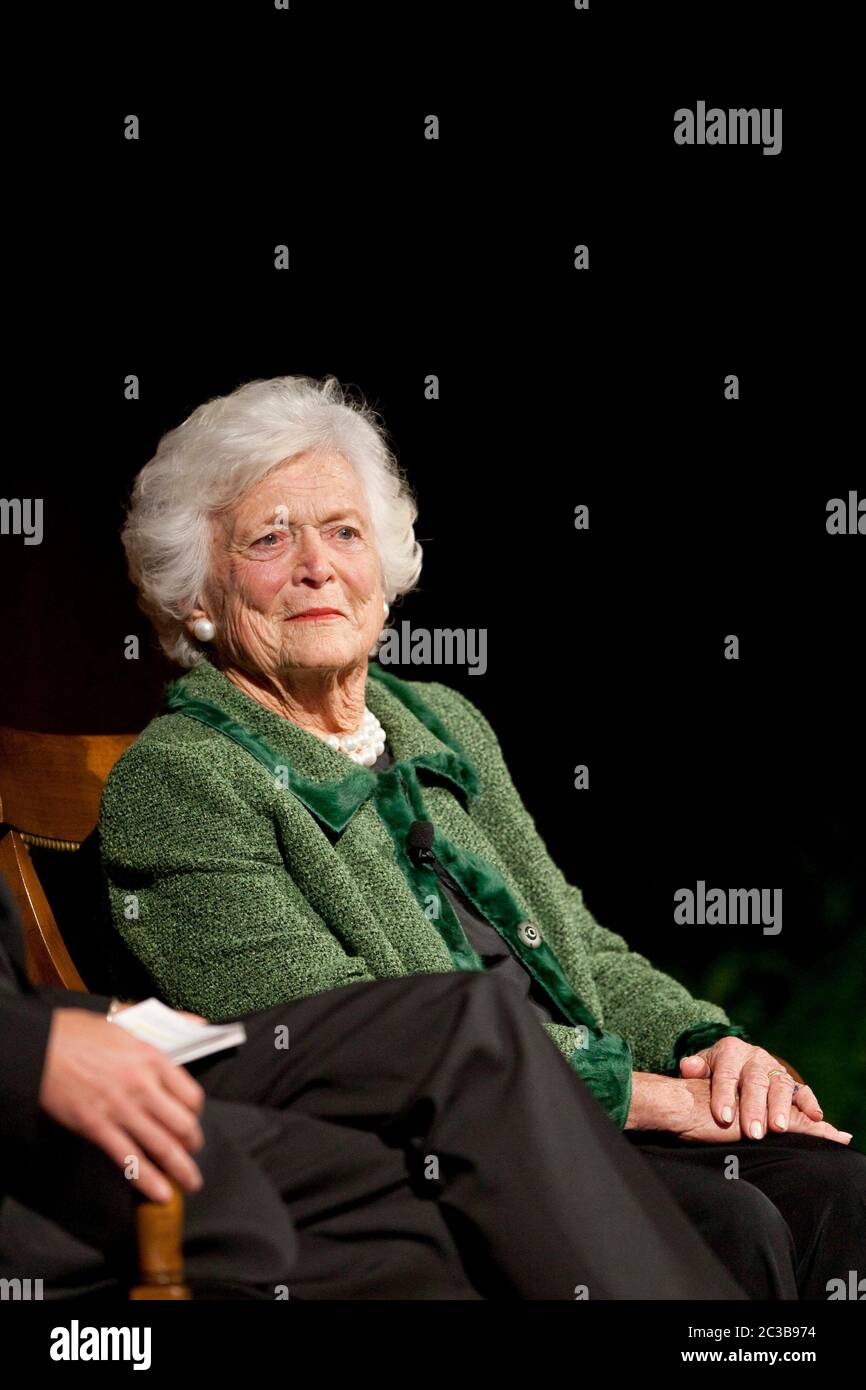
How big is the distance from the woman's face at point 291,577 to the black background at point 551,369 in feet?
2.63

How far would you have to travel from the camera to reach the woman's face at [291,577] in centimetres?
266

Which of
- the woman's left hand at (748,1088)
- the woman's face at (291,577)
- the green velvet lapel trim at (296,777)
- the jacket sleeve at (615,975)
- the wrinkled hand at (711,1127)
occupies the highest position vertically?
the woman's face at (291,577)

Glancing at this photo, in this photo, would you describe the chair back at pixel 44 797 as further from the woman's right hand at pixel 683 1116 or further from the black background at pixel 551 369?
the woman's right hand at pixel 683 1116

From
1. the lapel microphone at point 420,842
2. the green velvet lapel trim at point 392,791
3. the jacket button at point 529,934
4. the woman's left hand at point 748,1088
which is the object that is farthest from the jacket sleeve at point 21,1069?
the woman's left hand at point 748,1088

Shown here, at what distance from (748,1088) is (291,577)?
3.52 feet

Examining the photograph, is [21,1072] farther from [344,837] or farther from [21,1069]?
[344,837]


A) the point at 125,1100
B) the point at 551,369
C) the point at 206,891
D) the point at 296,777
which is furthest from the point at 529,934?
the point at 551,369

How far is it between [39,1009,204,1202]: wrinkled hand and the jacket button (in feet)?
3.42

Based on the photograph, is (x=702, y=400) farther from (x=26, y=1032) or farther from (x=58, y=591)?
(x=26, y=1032)

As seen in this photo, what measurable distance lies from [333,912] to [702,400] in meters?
1.82

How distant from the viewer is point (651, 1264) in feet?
6.11

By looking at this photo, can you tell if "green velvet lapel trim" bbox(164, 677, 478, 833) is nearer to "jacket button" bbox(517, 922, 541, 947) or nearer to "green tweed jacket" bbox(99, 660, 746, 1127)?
"green tweed jacket" bbox(99, 660, 746, 1127)

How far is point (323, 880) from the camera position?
241 cm
